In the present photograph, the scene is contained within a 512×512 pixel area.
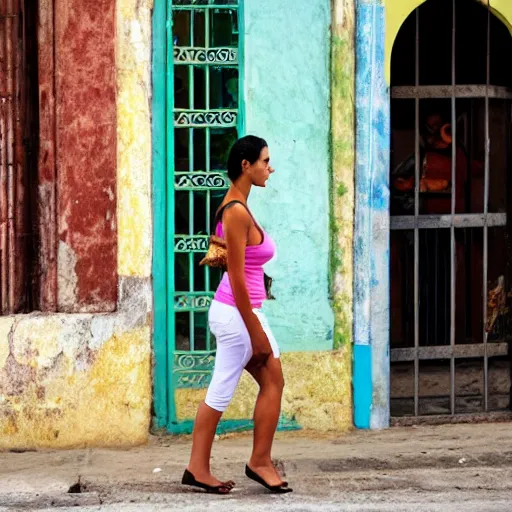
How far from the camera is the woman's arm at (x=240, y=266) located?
623cm

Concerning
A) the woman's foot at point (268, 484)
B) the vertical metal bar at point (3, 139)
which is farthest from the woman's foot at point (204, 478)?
the vertical metal bar at point (3, 139)

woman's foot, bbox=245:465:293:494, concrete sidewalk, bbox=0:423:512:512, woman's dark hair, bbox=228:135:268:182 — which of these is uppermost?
woman's dark hair, bbox=228:135:268:182

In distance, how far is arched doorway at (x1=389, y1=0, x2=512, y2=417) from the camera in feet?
27.8

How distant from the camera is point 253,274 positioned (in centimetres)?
641

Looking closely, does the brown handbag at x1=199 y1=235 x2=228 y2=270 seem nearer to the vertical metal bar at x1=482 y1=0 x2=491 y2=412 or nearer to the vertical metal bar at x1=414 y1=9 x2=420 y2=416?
the vertical metal bar at x1=414 y1=9 x2=420 y2=416

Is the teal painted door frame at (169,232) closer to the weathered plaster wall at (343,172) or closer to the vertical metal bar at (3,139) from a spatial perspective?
the weathered plaster wall at (343,172)

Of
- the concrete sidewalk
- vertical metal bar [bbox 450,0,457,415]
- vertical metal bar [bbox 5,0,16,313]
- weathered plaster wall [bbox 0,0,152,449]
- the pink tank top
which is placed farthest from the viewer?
vertical metal bar [bbox 450,0,457,415]

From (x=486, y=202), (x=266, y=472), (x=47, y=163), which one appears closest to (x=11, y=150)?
(x=47, y=163)

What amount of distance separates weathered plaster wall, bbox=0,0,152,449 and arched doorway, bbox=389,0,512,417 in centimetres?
161

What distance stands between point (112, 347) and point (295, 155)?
1.54 metres

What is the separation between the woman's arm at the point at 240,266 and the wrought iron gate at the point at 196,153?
5.60 ft

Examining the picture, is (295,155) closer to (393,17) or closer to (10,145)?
(393,17)

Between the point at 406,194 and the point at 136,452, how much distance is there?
2393mm

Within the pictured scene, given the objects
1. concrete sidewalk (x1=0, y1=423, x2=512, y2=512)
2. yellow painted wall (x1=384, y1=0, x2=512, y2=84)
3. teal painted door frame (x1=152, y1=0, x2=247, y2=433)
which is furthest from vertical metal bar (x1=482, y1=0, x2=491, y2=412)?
teal painted door frame (x1=152, y1=0, x2=247, y2=433)
